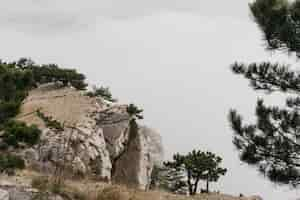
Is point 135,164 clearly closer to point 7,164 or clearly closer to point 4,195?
Result: point 7,164

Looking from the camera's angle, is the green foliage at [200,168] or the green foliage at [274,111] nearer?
the green foliage at [274,111]

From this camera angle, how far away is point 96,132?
844 inches

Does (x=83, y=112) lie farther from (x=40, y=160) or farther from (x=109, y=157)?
(x=40, y=160)

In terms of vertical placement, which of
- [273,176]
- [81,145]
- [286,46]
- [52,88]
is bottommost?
[273,176]

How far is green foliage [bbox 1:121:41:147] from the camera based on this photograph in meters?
15.7

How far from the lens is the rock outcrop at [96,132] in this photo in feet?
65.1

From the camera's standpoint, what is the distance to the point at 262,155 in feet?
34.0

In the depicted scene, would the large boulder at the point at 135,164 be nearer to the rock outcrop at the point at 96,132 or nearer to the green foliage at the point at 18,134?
the rock outcrop at the point at 96,132

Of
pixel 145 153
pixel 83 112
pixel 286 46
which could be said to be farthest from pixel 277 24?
pixel 145 153

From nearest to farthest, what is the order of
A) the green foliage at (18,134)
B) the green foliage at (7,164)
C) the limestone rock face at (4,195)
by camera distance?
1. the limestone rock face at (4,195)
2. the green foliage at (7,164)
3. the green foliage at (18,134)

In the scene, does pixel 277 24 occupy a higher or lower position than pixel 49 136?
higher

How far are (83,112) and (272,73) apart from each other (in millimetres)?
12709

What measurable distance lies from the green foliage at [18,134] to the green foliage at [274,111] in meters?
7.76

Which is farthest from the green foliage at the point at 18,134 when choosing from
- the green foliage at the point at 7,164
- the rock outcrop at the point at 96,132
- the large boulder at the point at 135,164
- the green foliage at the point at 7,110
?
the large boulder at the point at 135,164
